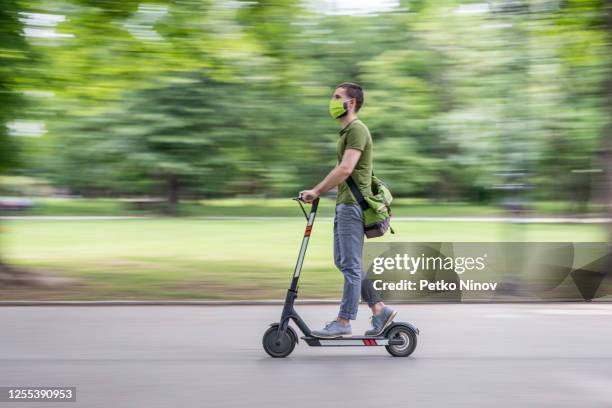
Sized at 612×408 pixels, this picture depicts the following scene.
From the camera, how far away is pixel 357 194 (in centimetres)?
568

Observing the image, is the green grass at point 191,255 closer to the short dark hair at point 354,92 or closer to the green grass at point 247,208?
the short dark hair at point 354,92

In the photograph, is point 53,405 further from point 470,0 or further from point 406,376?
point 470,0

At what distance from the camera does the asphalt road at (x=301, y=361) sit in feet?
15.3

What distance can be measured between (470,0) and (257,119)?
48.3ft

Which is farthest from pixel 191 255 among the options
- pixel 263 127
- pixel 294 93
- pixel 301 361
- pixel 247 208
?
pixel 247 208

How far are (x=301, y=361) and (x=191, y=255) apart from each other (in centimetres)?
910

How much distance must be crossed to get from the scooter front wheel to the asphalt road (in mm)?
77

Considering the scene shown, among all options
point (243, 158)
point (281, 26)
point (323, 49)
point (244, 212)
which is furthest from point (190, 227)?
point (281, 26)

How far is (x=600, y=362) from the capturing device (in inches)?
219

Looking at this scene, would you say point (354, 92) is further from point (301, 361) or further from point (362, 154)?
point (301, 361)

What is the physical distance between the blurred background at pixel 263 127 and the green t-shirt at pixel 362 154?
151 inches

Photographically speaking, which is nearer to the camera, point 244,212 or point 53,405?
point 53,405

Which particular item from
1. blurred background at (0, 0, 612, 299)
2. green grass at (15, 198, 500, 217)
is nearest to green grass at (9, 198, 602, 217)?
green grass at (15, 198, 500, 217)

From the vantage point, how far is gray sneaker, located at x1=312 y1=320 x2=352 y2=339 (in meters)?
5.70
